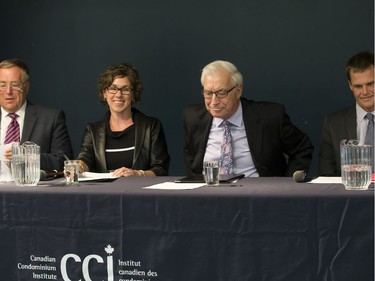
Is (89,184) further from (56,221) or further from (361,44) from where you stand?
(361,44)

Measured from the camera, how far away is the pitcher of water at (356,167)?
11.2 ft

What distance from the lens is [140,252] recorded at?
11.5ft

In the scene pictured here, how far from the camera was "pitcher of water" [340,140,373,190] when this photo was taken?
340cm

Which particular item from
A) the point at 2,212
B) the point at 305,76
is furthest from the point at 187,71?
the point at 2,212

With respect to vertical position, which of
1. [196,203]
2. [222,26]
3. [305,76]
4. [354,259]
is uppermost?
[222,26]

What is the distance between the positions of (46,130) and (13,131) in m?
0.21

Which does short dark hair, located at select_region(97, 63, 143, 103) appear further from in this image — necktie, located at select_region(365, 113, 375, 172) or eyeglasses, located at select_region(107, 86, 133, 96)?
necktie, located at select_region(365, 113, 375, 172)

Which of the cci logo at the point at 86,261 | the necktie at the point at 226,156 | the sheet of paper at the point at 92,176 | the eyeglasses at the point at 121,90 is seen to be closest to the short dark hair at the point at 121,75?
the eyeglasses at the point at 121,90

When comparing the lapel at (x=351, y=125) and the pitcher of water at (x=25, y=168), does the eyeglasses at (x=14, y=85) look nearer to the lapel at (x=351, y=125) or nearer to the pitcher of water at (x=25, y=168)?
the pitcher of water at (x=25, y=168)

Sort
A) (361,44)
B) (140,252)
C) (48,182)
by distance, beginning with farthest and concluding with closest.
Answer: (361,44)
(48,182)
(140,252)

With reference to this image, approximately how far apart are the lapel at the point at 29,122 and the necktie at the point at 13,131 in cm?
5

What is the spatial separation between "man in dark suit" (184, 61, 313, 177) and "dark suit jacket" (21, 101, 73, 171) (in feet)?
2.89

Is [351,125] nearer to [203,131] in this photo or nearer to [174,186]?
[203,131]

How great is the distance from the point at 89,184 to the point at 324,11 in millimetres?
2427
